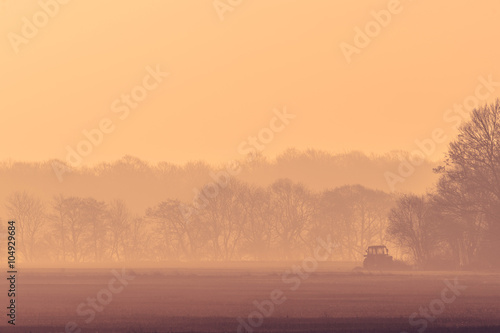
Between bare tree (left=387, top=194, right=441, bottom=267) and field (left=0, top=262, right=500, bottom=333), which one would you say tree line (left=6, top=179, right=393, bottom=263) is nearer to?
bare tree (left=387, top=194, right=441, bottom=267)

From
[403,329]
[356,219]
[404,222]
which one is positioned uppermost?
[356,219]

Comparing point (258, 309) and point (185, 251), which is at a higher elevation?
point (185, 251)

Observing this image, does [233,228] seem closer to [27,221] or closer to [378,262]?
[27,221]

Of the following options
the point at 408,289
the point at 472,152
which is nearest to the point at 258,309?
the point at 408,289

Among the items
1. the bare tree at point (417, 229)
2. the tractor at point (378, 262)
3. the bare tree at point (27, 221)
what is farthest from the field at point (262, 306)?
the bare tree at point (27, 221)

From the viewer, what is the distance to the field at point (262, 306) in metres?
37.7

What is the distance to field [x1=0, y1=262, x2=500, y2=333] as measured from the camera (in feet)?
124

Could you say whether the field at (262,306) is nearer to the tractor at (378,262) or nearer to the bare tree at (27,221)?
the tractor at (378,262)

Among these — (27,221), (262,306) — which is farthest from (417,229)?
(27,221)

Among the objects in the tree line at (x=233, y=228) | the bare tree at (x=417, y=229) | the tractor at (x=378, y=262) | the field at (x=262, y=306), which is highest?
the tree line at (x=233, y=228)

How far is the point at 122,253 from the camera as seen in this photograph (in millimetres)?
176375

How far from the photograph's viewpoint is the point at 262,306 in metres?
48.4

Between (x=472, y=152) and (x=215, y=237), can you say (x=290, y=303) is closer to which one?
(x=472, y=152)

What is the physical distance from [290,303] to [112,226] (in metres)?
123
